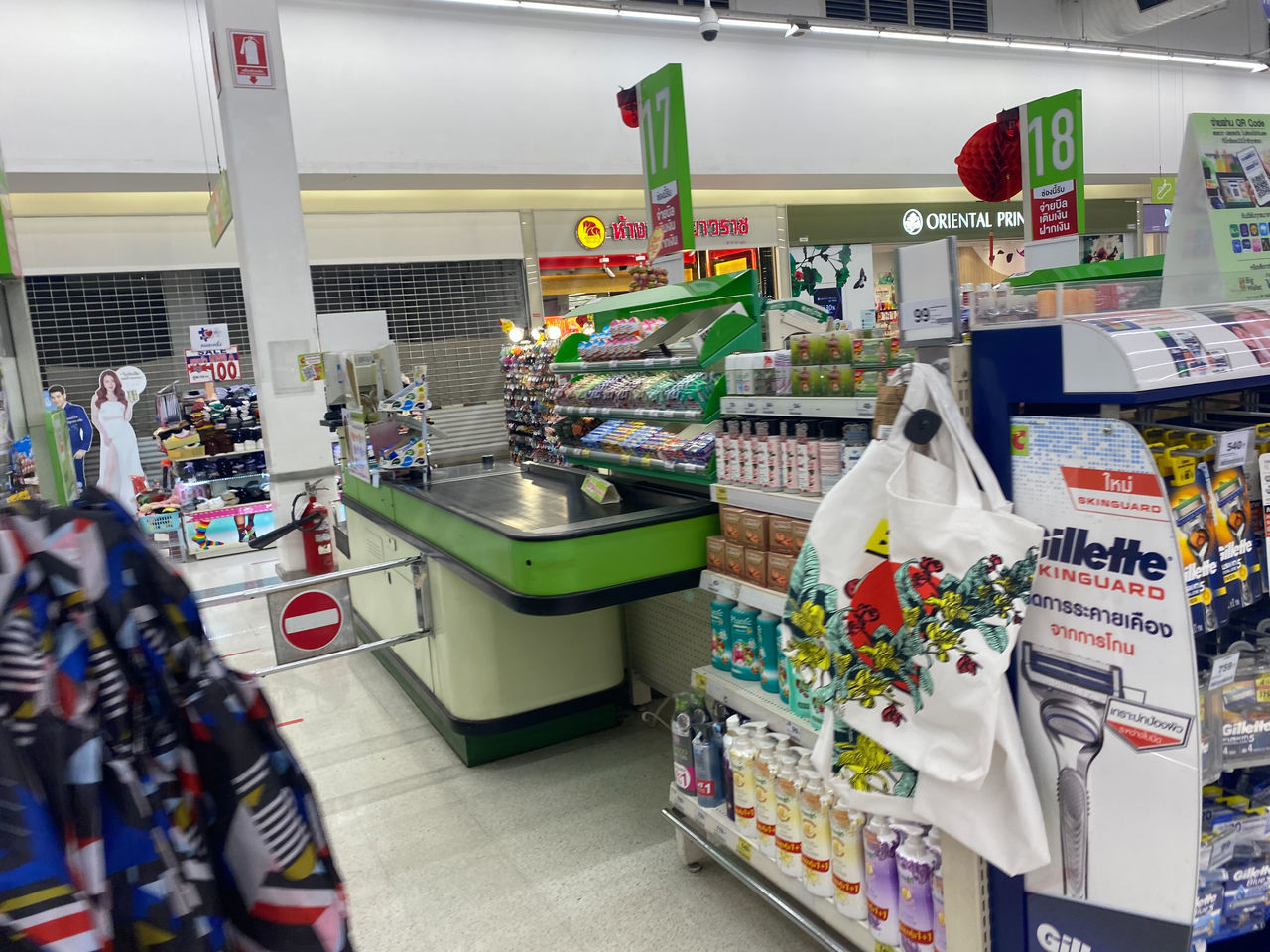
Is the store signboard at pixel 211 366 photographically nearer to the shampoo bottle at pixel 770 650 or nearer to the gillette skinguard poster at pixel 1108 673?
the shampoo bottle at pixel 770 650

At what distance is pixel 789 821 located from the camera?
238 centimetres

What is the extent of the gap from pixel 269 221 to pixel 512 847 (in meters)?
5.53

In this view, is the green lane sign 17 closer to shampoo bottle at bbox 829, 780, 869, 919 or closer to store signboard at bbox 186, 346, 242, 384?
shampoo bottle at bbox 829, 780, 869, 919

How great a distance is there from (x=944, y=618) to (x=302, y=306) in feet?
21.6

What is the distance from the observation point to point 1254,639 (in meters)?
1.92

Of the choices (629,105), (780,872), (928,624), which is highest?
(629,105)

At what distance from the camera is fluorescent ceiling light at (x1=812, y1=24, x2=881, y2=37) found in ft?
34.9

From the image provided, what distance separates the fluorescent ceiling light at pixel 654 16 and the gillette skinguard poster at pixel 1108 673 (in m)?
9.60

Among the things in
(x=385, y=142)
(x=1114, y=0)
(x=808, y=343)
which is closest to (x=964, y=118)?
(x=1114, y=0)

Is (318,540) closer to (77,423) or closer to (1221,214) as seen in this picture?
(77,423)

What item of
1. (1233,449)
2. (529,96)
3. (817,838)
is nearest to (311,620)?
(817,838)

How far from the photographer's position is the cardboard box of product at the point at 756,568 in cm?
279

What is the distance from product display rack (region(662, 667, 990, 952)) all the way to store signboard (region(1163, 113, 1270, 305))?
1.34m

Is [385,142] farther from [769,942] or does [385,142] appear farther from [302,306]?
[769,942]
